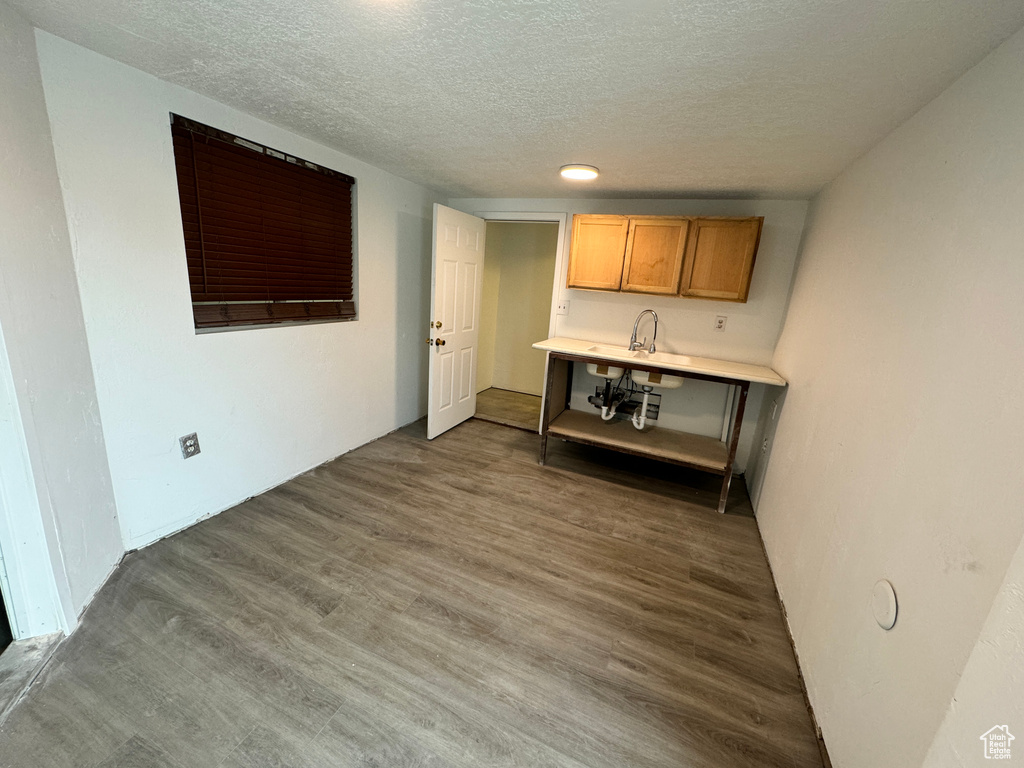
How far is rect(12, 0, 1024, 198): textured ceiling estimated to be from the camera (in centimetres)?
105

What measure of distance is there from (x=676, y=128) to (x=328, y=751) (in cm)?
265

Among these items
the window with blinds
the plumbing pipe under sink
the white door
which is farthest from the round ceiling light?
the plumbing pipe under sink

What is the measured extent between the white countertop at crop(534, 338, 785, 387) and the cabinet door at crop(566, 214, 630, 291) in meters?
0.51

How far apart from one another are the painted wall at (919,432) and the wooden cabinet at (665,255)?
885 millimetres

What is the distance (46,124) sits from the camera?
1.42 metres

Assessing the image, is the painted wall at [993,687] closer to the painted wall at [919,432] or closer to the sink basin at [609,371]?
the painted wall at [919,432]

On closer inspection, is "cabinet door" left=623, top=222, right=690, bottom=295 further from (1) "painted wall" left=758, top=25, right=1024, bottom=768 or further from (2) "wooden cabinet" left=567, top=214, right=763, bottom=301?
(1) "painted wall" left=758, top=25, right=1024, bottom=768

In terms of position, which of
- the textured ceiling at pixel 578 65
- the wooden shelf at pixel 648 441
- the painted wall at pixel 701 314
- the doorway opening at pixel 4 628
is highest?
the textured ceiling at pixel 578 65

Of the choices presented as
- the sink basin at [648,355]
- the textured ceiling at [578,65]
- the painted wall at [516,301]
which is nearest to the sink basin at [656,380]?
the sink basin at [648,355]

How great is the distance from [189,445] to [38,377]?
77 cm

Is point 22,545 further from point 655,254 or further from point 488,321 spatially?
point 488,321

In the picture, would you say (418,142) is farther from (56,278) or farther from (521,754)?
(521,754)

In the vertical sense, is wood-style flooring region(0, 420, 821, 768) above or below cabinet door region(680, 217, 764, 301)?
below

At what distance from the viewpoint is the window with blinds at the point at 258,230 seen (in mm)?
1896
